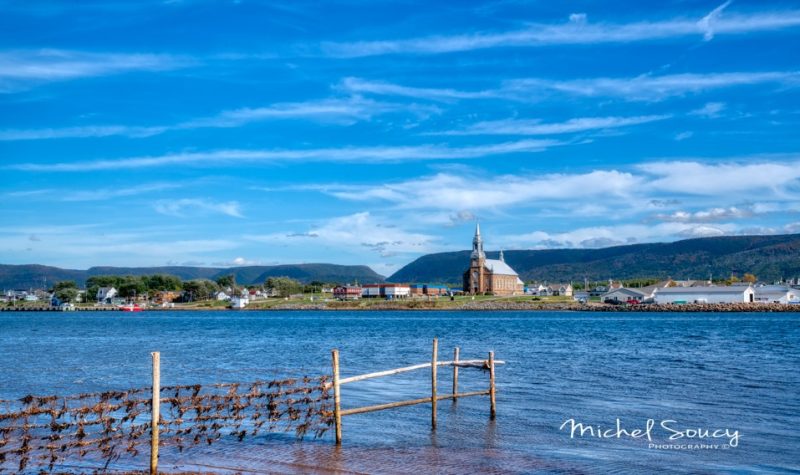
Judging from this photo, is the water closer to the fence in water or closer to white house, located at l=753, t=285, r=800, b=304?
the fence in water

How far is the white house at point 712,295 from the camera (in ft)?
601

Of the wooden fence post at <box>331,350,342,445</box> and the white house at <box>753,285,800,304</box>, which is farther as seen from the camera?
the white house at <box>753,285,800,304</box>

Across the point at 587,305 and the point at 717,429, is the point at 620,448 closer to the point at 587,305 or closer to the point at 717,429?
the point at 717,429

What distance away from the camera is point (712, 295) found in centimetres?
18688

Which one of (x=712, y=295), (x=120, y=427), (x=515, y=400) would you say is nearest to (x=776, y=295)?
(x=712, y=295)

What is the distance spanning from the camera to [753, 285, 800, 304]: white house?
7411 inches

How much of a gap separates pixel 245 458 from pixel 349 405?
792cm

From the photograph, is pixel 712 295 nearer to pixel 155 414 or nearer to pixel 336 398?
pixel 336 398

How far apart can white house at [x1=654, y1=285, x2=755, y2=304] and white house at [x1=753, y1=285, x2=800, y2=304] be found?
3744 mm

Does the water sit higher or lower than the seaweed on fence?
lower

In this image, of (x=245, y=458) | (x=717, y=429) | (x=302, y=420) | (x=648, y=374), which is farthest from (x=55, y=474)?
(x=648, y=374)
